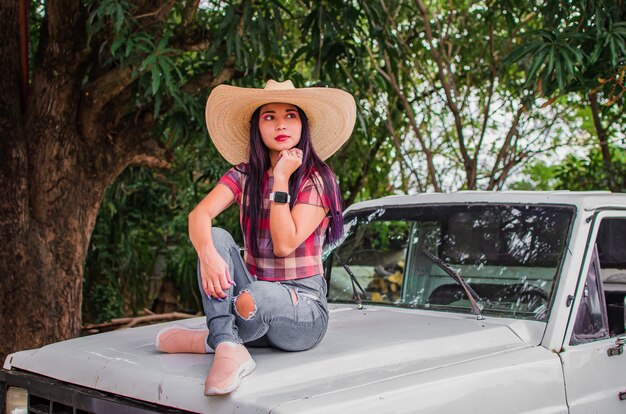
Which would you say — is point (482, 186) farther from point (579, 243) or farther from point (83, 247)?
point (579, 243)

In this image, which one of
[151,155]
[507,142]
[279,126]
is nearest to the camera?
[279,126]

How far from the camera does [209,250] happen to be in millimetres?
2650

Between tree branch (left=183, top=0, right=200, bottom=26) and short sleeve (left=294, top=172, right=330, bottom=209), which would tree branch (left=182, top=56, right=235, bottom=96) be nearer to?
tree branch (left=183, top=0, right=200, bottom=26)

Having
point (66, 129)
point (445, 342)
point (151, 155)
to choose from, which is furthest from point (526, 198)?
point (151, 155)

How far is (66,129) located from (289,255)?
307 cm

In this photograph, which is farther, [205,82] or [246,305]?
[205,82]

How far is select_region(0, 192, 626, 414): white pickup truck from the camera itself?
2484mm

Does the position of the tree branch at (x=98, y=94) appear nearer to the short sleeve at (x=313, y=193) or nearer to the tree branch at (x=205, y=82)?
the tree branch at (x=205, y=82)

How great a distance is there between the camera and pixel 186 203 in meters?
9.40

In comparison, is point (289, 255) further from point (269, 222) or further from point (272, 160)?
point (272, 160)

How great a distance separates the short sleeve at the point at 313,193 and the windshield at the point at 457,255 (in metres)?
0.88

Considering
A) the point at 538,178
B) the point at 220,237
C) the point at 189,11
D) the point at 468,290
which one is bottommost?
the point at 468,290

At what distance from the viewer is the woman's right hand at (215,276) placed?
2.59m

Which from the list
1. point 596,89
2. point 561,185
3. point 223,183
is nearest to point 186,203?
point 561,185
